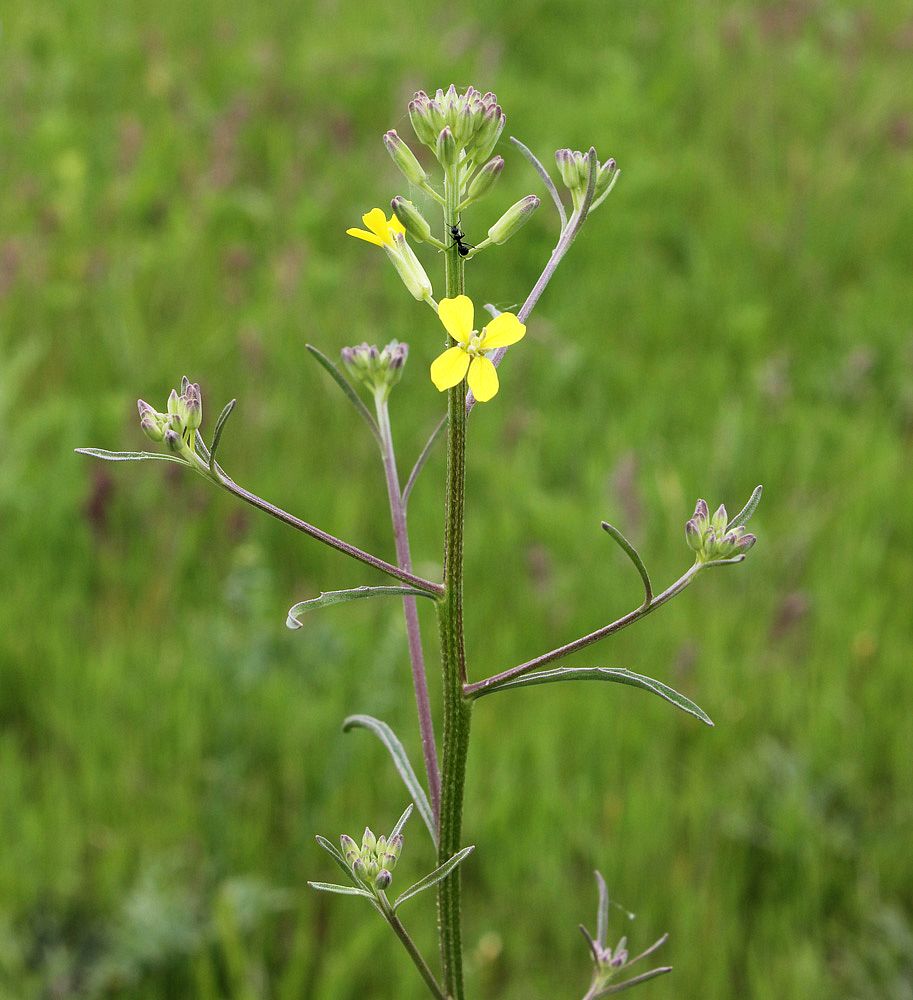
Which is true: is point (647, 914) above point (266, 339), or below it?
below

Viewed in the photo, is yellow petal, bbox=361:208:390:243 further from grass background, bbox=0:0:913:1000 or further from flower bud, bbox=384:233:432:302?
grass background, bbox=0:0:913:1000

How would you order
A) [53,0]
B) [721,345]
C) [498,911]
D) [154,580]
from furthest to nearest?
1. [53,0]
2. [721,345]
3. [154,580]
4. [498,911]

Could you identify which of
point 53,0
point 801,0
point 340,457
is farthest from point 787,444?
point 53,0

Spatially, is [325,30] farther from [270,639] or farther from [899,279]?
[270,639]

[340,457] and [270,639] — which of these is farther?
[340,457]

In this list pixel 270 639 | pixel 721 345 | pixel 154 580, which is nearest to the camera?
pixel 270 639

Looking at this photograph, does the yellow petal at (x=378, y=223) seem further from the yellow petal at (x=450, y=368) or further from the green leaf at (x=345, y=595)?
the green leaf at (x=345, y=595)

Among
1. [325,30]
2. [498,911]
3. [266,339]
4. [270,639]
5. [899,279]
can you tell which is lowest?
[498,911]
